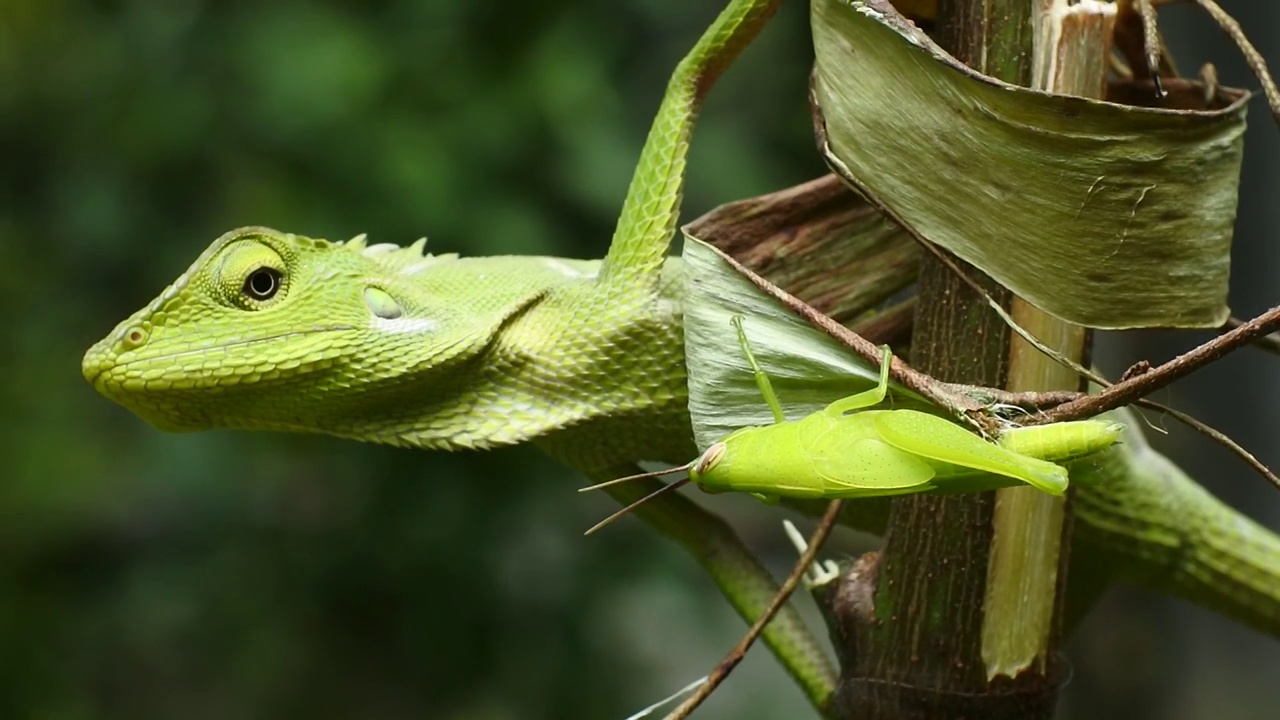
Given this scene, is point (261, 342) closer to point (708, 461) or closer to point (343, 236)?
point (708, 461)

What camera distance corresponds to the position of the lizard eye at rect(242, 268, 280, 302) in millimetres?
1647

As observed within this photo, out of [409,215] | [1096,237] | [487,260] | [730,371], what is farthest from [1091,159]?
[409,215]

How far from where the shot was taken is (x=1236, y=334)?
3.12ft

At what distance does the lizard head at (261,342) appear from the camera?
5.25ft

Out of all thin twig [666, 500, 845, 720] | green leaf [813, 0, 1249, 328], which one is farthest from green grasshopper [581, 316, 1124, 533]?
thin twig [666, 500, 845, 720]

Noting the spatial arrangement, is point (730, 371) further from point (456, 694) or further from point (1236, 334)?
point (456, 694)

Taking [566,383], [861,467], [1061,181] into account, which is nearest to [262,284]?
[566,383]

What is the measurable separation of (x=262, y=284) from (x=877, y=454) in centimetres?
97

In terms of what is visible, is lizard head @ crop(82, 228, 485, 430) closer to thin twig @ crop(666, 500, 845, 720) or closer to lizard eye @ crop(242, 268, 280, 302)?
lizard eye @ crop(242, 268, 280, 302)

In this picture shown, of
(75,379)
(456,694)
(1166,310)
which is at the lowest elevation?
(456,694)

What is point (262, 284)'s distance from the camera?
5.45 ft

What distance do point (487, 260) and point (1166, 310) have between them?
3.44ft

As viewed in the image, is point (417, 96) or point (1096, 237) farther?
point (417, 96)

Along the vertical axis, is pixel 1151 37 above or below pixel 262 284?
above
